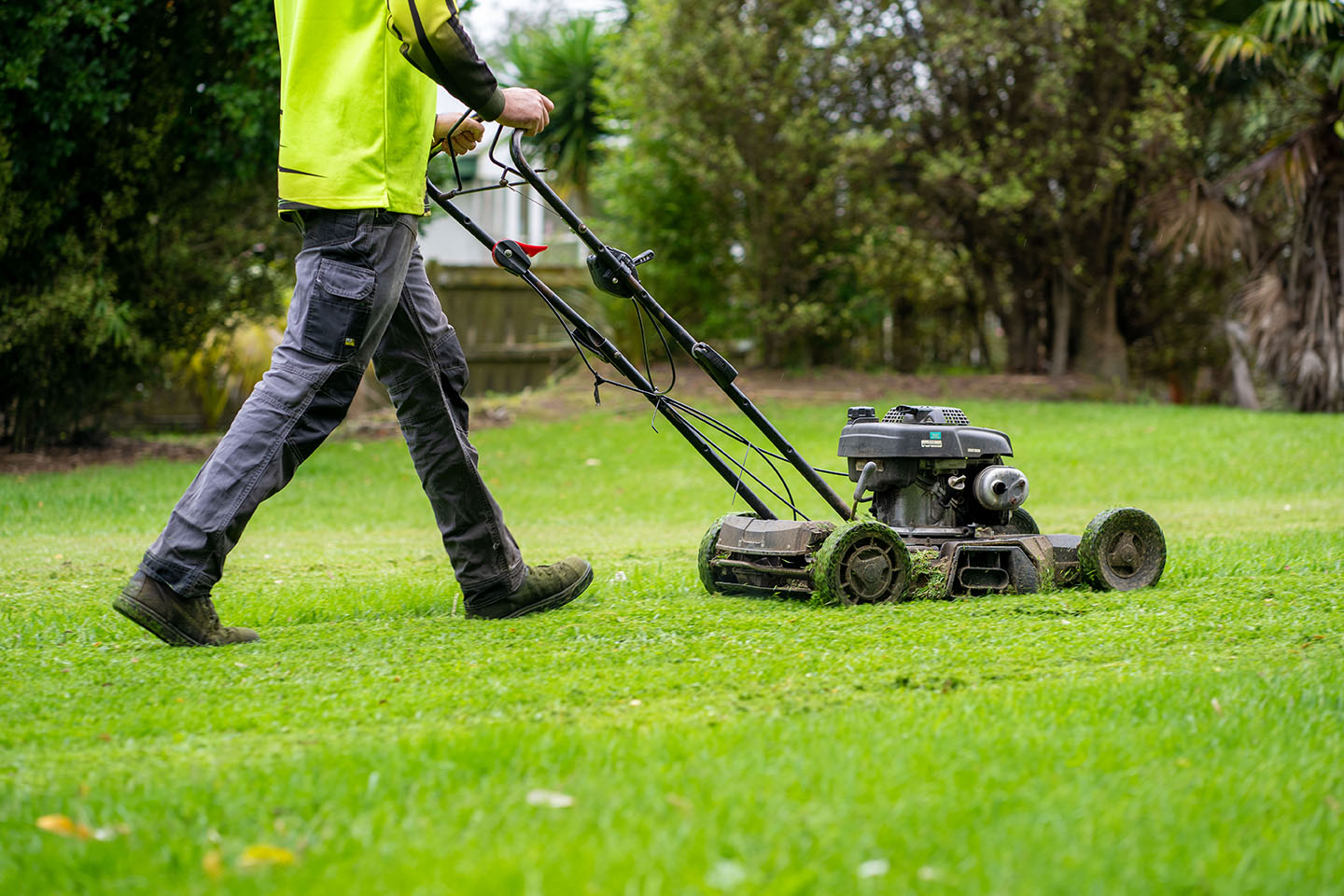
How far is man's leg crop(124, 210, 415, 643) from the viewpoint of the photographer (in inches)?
135

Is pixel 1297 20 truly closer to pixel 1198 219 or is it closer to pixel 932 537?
pixel 1198 219

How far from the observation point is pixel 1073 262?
15.9m

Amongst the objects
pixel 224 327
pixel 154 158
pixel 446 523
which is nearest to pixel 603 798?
pixel 446 523

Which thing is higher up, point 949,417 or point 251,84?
point 251,84

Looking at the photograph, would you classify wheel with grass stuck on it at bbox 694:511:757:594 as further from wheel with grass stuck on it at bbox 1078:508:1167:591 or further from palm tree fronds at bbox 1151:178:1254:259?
palm tree fronds at bbox 1151:178:1254:259

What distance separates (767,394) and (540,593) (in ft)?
35.8

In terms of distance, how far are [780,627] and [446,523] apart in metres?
1.12

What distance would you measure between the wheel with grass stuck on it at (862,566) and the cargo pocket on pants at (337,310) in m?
1.64

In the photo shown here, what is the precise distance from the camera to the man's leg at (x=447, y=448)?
4.00m

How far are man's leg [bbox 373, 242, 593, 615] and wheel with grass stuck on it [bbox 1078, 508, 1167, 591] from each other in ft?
6.30

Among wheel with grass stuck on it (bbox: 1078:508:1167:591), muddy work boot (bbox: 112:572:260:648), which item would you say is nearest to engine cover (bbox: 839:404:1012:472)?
wheel with grass stuck on it (bbox: 1078:508:1167:591)

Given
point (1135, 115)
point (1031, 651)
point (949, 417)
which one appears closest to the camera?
point (1031, 651)

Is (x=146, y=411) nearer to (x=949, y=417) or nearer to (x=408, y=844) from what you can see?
(x=949, y=417)

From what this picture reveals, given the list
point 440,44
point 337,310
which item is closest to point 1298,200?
point 440,44
